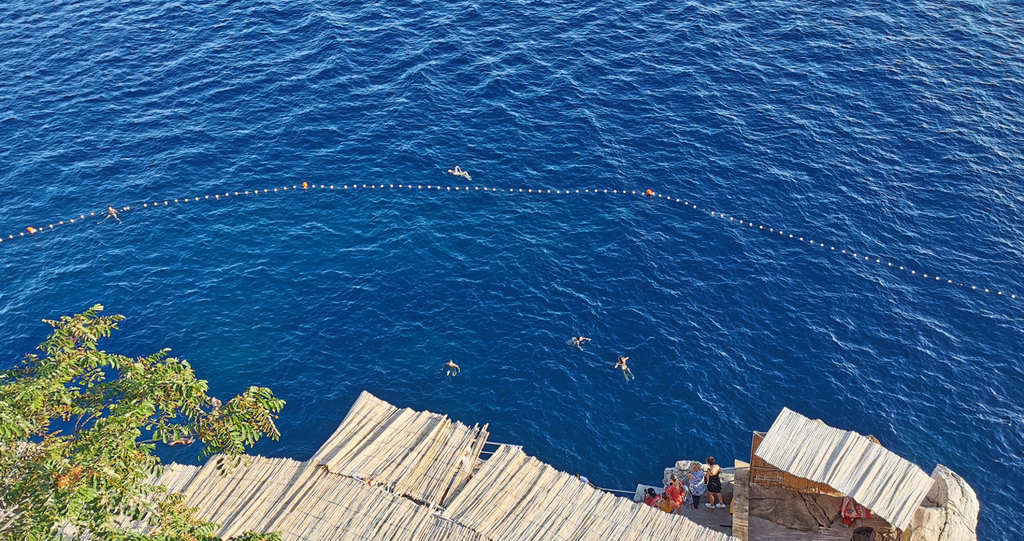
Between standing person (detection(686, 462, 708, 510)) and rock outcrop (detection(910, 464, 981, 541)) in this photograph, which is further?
standing person (detection(686, 462, 708, 510))

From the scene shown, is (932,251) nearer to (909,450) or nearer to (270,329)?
(909,450)

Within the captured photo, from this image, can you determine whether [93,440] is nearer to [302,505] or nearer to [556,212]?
[302,505]

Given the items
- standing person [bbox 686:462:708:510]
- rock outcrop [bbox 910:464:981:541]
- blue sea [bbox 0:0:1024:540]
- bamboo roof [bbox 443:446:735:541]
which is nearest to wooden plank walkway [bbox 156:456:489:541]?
bamboo roof [bbox 443:446:735:541]

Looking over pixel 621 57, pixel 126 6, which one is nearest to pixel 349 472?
pixel 621 57

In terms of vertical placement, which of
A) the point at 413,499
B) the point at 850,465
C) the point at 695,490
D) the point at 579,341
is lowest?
the point at 579,341

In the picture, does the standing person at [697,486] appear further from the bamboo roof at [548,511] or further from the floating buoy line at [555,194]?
the floating buoy line at [555,194]

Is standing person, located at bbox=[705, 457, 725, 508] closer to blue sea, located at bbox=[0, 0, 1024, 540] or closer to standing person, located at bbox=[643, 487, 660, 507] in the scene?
standing person, located at bbox=[643, 487, 660, 507]

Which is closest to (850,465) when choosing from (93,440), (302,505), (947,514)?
(947,514)
